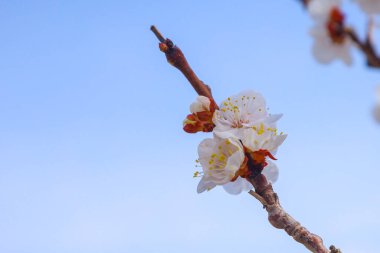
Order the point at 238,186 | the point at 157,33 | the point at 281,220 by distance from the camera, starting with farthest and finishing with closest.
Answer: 1. the point at 238,186
2. the point at 157,33
3. the point at 281,220

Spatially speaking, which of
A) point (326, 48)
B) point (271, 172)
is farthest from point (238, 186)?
point (326, 48)

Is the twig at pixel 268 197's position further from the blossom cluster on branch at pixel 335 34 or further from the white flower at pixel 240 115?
the blossom cluster on branch at pixel 335 34

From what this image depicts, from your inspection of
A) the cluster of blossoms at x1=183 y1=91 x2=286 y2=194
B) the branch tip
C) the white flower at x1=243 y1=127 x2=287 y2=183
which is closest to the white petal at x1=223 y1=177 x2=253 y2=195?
the cluster of blossoms at x1=183 y1=91 x2=286 y2=194

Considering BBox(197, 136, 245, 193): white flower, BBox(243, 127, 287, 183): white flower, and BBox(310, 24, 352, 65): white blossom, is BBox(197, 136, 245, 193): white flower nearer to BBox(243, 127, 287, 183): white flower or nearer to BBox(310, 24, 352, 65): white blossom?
BBox(243, 127, 287, 183): white flower

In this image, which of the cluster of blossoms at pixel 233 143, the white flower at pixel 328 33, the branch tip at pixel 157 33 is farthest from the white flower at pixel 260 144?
the white flower at pixel 328 33

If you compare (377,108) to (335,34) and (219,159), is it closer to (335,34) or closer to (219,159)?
(335,34)
